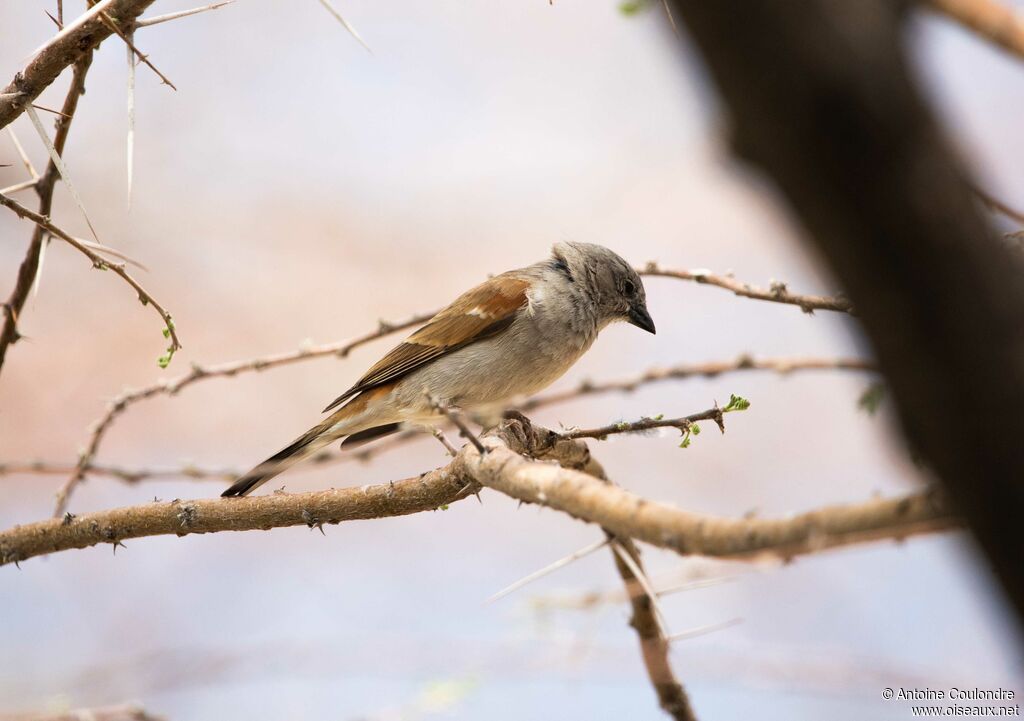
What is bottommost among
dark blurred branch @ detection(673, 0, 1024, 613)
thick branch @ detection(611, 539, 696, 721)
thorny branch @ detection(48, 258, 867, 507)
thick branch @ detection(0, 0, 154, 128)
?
thick branch @ detection(611, 539, 696, 721)

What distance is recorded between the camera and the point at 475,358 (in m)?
5.73

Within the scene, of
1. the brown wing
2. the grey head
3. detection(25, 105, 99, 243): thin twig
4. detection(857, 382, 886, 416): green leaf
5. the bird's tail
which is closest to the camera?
detection(25, 105, 99, 243): thin twig

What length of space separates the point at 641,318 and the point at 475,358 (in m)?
1.44

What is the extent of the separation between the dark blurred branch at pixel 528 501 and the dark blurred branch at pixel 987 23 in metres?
1.28

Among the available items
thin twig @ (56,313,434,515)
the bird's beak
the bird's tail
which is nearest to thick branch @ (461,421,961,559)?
thin twig @ (56,313,434,515)

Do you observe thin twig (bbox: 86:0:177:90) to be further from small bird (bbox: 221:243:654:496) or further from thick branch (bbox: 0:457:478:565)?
small bird (bbox: 221:243:654:496)

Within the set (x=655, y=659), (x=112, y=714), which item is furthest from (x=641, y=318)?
(x=112, y=714)

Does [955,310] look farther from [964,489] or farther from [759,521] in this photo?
[759,521]

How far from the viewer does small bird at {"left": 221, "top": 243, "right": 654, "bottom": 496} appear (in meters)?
5.63

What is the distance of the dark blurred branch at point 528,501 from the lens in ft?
4.24

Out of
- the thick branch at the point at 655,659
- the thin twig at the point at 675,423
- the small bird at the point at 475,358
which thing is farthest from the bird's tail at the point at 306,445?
the thin twig at the point at 675,423

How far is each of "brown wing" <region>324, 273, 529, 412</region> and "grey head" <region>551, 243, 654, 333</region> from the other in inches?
19.7

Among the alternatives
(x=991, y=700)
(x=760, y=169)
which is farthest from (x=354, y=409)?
(x=760, y=169)

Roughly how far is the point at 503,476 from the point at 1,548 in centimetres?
205
